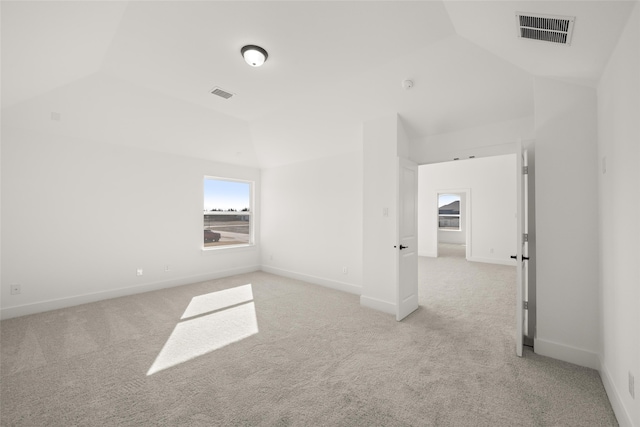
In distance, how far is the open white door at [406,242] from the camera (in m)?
3.37

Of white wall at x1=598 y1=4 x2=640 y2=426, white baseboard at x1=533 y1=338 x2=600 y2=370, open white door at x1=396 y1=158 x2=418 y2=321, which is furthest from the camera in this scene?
open white door at x1=396 y1=158 x2=418 y2=321

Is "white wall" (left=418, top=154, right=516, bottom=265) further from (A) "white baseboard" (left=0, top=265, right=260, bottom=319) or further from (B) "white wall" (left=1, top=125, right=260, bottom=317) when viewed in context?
(B) "white wall" (left=1, top=125, right=260, bottom=317)

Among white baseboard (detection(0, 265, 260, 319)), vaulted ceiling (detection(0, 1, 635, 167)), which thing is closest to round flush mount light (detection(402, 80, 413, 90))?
vaulted ceiling (detection(0, 1, 635, 167))

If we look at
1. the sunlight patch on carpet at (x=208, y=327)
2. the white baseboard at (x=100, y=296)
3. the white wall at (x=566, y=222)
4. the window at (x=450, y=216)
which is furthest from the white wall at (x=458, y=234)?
the sunlight patch on carpet at (x=208, y=327)

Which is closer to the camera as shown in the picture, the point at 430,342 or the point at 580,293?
the point at 580,293

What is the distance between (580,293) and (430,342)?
138 centimetres

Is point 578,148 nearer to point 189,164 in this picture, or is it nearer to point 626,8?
point 626,8

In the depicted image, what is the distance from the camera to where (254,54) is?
2.66 meters

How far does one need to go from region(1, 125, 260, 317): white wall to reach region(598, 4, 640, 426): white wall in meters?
5.54

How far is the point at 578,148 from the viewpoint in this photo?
7.82 feet

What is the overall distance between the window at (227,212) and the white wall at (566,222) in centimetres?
528

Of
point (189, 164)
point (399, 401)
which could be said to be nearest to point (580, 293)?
point (399, 401)

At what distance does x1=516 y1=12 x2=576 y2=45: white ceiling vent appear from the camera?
177 cm

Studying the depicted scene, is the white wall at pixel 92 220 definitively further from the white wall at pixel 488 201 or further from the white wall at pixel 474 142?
the white wall at pixel 488 201
